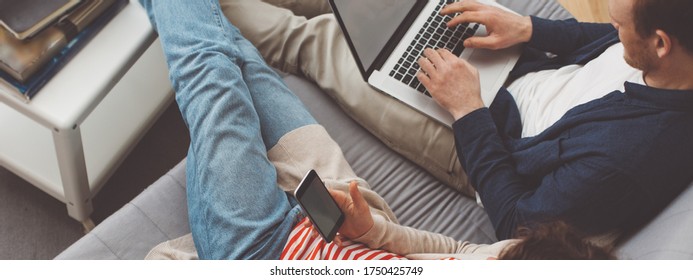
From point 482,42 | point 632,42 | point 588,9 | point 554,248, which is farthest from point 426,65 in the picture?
point 588,9

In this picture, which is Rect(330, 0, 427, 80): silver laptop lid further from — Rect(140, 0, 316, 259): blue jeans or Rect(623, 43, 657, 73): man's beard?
Rect(623, 43, 657, 73): man's beard

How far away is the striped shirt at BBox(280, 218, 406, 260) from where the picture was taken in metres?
1.03

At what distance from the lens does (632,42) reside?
107 cm

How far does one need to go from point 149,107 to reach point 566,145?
1.00 m

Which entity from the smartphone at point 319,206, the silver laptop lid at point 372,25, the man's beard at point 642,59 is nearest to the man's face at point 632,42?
the man's beard at point 642,59

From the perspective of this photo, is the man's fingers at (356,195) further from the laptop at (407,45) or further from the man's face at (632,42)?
the man's face at (632,42)

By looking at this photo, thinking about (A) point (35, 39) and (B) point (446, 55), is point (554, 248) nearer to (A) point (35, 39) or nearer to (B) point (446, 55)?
(B) point (446, 55)

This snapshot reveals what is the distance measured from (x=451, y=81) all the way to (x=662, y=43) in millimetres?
383

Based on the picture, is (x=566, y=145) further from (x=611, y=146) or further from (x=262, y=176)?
(x=262, y=176)

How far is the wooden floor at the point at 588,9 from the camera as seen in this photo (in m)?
1.95

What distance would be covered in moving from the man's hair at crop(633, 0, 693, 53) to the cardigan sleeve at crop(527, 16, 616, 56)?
291mm

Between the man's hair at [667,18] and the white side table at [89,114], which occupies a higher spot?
the man's hair at [667,18]

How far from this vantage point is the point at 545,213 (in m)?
1.08
